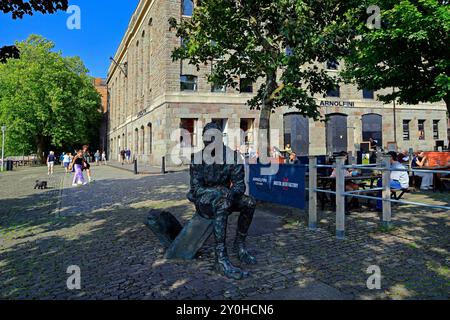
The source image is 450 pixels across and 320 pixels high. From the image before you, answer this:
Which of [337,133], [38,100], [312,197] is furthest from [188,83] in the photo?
[38,100]

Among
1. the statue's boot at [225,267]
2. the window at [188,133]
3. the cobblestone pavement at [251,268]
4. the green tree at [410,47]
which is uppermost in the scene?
the green tree at [410,47]

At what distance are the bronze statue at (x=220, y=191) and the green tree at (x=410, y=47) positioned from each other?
24.3 ft

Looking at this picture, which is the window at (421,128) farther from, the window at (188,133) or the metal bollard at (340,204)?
the metal bollard at (340,204)

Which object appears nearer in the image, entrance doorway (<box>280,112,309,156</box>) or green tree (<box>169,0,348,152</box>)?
green tree (<box>169,0,348,152</box>)

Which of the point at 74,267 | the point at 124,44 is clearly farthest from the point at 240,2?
the point at 124,44

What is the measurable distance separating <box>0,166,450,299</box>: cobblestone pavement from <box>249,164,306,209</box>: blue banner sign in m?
0.49

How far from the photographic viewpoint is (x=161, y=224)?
474 cm

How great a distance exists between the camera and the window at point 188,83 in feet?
84.1

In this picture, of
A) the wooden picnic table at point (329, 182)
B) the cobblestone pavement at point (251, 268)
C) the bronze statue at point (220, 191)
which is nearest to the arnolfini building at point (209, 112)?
the wooden picnic table at point (329, 182)

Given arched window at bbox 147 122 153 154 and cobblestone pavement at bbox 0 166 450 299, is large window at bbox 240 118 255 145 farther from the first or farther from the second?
cobblestone pavement at bbox 0 166 450 299

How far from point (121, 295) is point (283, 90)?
20.8 feet

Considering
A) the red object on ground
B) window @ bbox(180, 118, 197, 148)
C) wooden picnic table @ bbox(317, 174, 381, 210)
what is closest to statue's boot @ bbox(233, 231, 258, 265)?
wooden picnic table @ bbox(317, 174, 381, 210)

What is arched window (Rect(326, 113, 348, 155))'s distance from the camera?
2988 cm

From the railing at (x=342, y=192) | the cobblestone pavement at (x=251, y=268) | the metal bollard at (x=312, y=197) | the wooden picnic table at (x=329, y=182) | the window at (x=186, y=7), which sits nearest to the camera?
the cobblestone pavement at (x=251, y=268)
